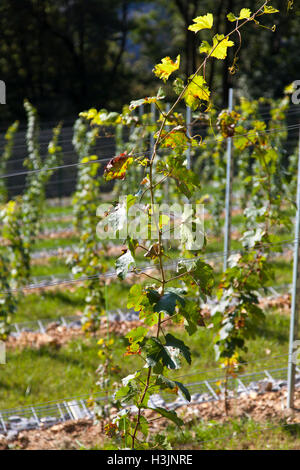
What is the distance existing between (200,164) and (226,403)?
5486mm

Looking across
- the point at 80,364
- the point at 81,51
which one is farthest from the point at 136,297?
the point at 81,51

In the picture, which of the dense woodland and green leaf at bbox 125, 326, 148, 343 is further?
the dense woodland

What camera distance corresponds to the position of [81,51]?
17125 millimetres

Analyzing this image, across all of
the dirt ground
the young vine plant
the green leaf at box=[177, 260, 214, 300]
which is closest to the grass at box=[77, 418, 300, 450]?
the dirt ground

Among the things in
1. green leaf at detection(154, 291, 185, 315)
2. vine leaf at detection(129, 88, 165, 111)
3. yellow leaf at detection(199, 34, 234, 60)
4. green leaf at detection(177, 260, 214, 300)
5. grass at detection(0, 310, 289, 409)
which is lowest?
grass at detection(0, 310, 289, 409)

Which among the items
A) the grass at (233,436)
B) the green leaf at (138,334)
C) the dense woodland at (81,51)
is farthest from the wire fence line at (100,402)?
the dense woodland at (81,51)

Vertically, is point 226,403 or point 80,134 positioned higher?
point 80,134

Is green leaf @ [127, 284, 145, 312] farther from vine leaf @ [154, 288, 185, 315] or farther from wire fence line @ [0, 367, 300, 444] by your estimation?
wire fence line @ [0, 367, 300, 444]

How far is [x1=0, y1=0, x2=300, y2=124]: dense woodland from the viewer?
54.3 ft

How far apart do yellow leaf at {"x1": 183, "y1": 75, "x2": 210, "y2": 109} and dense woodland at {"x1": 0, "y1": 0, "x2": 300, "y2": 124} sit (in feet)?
46.8

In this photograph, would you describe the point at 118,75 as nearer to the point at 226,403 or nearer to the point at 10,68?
the point at 10,68

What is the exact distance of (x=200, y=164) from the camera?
8.14 meters
